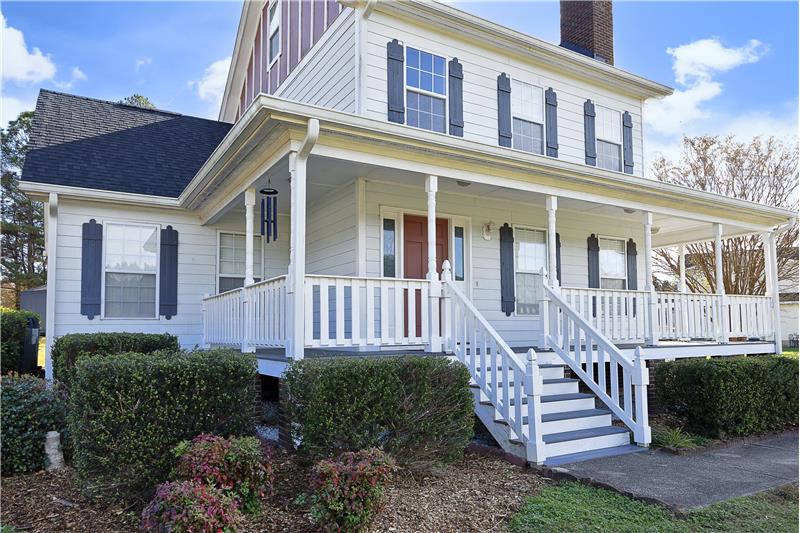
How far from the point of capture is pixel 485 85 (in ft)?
32.8

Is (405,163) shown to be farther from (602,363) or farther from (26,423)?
(26,423)

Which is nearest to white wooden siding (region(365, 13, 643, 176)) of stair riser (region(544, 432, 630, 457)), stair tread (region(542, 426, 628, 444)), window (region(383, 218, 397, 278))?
window (region(383, 218, 397, 278))

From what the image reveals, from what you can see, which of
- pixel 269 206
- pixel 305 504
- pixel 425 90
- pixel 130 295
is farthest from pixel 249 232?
pixel 305 504

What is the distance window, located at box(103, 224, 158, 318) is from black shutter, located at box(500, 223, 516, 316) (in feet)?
18.9

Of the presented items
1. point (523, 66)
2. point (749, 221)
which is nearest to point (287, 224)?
point (523, 66)

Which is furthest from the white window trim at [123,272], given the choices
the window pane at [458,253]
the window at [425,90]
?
the window pane at [458,253]

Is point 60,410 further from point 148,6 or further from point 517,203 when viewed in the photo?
point 517,203

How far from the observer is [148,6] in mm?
8562

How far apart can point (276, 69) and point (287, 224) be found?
12.1 feet

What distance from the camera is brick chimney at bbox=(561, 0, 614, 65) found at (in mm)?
12039

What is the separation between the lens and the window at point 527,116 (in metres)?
10.3

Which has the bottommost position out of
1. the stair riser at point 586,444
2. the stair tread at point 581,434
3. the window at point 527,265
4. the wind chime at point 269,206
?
the stair riser at point 586,444

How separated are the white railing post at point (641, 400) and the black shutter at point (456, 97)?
4.79 metres

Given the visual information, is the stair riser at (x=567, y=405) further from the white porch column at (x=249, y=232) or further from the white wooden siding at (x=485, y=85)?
the white wooden siding at (x=485, y=85)
